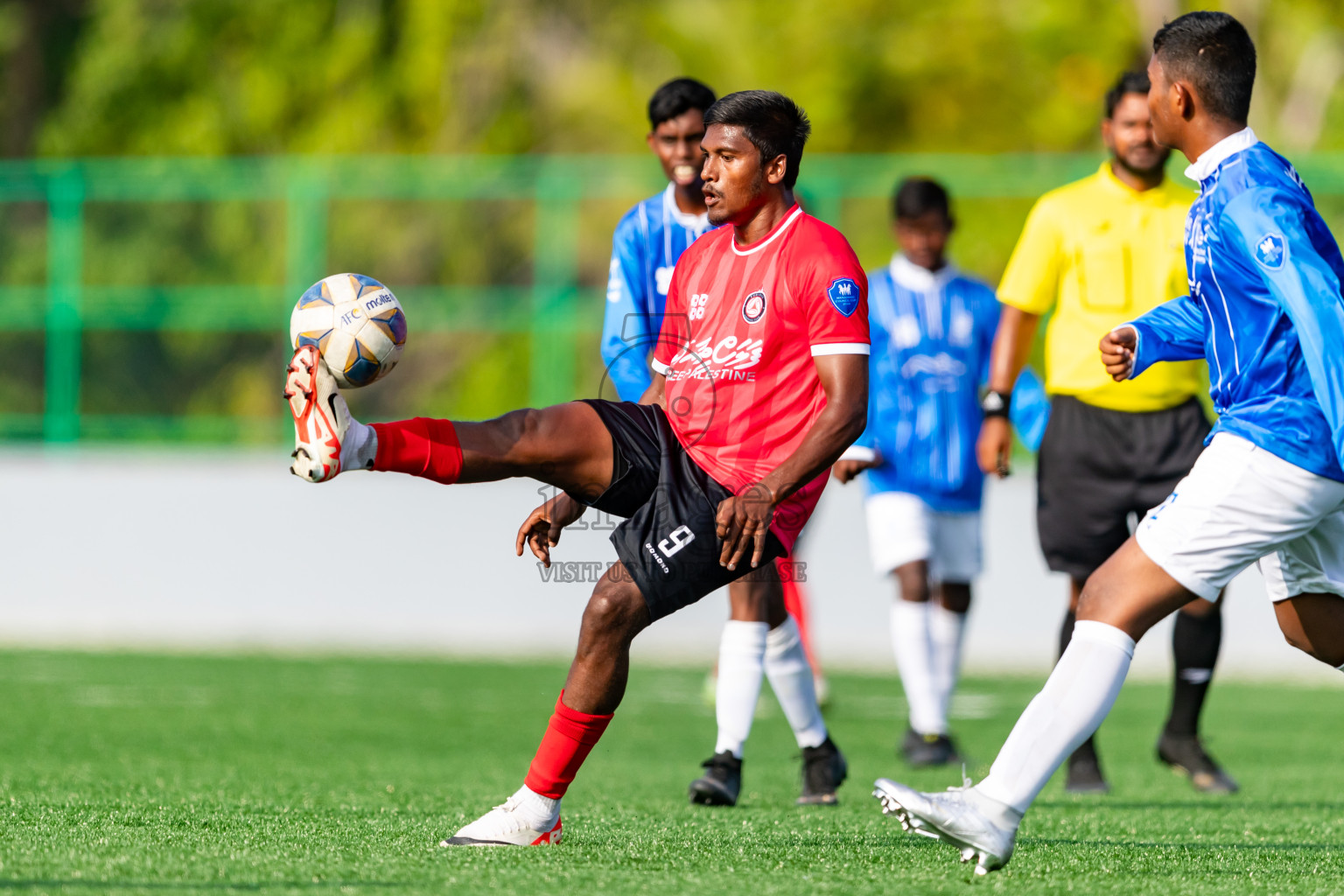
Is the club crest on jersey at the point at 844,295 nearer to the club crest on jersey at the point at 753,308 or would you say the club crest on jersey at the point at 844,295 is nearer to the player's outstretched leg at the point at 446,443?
the club crest on jersey at the point at 753,308

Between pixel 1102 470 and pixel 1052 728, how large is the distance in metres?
2.65

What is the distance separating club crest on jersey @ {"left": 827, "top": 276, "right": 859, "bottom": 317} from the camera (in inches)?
171

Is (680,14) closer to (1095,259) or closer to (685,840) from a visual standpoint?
(1095,259)

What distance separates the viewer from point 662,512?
444 cm

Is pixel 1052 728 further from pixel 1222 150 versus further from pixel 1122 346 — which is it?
pixel 1222 150

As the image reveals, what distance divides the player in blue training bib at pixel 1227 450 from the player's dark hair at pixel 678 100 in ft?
7.24

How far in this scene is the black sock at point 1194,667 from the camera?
667cm

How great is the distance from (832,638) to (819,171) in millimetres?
4202

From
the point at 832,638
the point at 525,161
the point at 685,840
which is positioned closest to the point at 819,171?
the point at 525,161

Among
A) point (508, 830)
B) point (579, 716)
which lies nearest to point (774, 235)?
point (579, 716)

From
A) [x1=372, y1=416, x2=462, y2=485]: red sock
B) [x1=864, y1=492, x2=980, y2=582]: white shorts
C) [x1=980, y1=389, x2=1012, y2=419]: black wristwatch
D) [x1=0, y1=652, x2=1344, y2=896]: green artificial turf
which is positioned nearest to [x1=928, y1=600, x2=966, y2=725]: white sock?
[x1=864, y1=492, x2=980, y2=582]: white shorts

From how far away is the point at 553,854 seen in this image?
432 centimetres

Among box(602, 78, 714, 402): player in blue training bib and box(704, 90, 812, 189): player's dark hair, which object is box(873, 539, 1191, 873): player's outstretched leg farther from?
box(602, 78, 714, 402): player in blue training bib

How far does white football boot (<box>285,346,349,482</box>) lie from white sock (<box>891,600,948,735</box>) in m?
3.92
